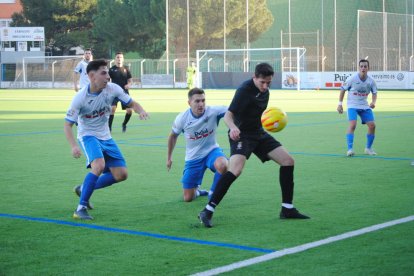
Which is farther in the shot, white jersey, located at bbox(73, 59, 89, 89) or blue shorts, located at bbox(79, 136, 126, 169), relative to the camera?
white jersey, located at bbox(73, 59, 89, 89)

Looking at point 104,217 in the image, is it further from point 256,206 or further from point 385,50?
point 385,50

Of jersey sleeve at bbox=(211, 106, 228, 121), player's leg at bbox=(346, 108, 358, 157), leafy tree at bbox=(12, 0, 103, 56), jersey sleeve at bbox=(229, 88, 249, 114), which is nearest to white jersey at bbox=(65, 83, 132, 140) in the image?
jersey sleeve at bbox=(211, 106, 228, 121)

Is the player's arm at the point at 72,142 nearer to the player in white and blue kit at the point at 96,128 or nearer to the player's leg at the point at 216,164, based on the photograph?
the player in white and blue kit at the point at 96,128

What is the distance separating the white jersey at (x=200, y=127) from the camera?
920 cm

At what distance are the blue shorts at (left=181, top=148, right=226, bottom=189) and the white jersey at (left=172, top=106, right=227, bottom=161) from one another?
6 centimetres

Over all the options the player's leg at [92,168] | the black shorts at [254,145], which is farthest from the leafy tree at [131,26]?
the black shorts at [254,145]

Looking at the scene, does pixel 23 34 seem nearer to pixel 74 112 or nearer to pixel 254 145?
pixel 74 112

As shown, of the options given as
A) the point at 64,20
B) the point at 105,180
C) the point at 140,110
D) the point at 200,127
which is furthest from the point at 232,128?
the point at 64,20

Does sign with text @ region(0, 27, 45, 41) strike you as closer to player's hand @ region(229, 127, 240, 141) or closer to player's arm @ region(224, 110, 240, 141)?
player's arm @ region(224, 110, 240, 141)

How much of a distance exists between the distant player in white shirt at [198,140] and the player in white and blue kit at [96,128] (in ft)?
2.46

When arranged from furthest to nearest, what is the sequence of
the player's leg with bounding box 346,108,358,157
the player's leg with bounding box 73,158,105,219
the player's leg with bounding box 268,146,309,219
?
the player's leg with bounding box 346,108,358,157 → the player's leg with bounding box 73,158,105,219 → the player's leg with bounding box 268,146,309,219

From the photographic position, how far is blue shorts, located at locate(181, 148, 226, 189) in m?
9.27

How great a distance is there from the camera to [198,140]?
370 inches

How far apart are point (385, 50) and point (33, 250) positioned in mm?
44841
